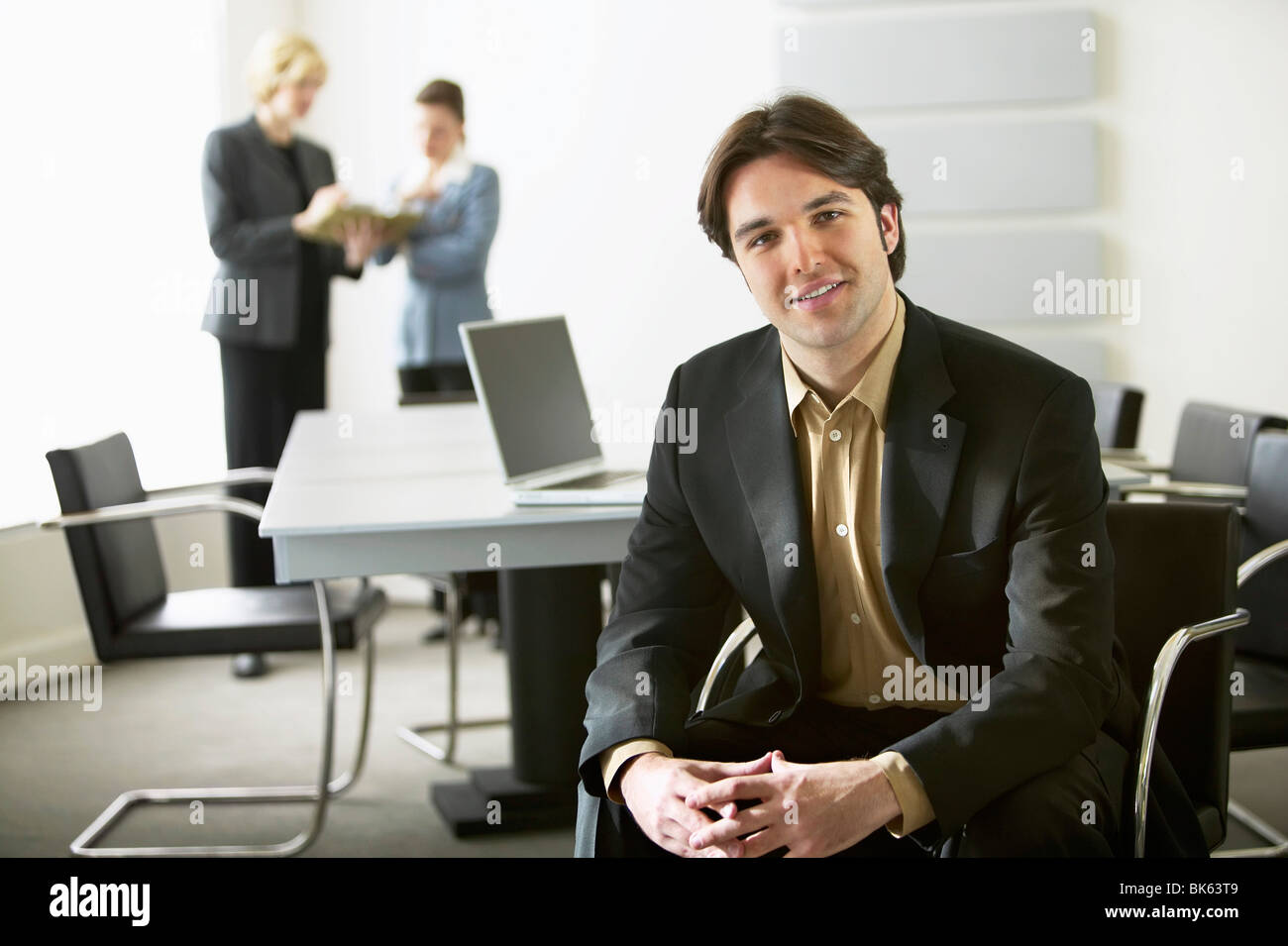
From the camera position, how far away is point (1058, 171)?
4867 millimetres

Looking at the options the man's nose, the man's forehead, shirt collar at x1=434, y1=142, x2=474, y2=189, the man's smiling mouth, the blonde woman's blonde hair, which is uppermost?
the blonde woman's blonde hair

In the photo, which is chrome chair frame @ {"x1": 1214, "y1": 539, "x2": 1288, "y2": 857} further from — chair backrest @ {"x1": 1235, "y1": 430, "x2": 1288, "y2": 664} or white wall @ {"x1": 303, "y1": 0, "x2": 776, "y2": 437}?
white wall @ {"x1": 303, "y1": 0, "x2": 776, "y2": 437}

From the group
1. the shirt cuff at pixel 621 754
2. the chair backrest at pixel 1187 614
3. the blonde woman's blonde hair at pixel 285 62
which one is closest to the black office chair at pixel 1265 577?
the chair backrest at pixel 1187 614

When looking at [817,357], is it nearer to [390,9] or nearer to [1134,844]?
[1134,844]

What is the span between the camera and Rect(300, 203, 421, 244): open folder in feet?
13.6

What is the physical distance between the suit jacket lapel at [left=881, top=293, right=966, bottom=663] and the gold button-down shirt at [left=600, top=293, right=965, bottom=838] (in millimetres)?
49

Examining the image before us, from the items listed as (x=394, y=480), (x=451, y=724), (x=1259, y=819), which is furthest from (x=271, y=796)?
(x=1259, y=819)

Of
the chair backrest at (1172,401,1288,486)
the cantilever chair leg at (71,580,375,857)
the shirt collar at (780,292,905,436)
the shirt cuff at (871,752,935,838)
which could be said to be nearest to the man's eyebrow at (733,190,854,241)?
the shirt collar at (780,292,905,436)

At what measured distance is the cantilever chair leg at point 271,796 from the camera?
2.98 metres

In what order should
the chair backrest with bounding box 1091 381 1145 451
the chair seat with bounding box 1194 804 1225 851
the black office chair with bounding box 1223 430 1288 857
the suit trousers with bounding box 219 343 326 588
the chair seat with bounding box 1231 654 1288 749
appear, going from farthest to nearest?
the suit trousers with bounding box 219 343 326 588, the chair backrest with bounding box 1091 381 1145 451, the black office chair with bounding box 1223 430 1288 857, the chair seat with bounding box 1231 654 1288 749, the chair seat with bounding box 1194 804 1225 851

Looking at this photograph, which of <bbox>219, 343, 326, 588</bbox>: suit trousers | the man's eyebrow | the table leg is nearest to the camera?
the man's eyebrow

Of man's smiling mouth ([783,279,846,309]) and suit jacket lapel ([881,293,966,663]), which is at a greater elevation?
man's smiling mouth ([783,279,846,309])

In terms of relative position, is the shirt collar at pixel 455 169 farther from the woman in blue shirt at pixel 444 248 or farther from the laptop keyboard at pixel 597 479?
the laptop keyboard at pixel 597 479

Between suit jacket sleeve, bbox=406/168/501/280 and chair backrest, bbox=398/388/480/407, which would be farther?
suit jacket sleeve, bbox=406/168/501/280
